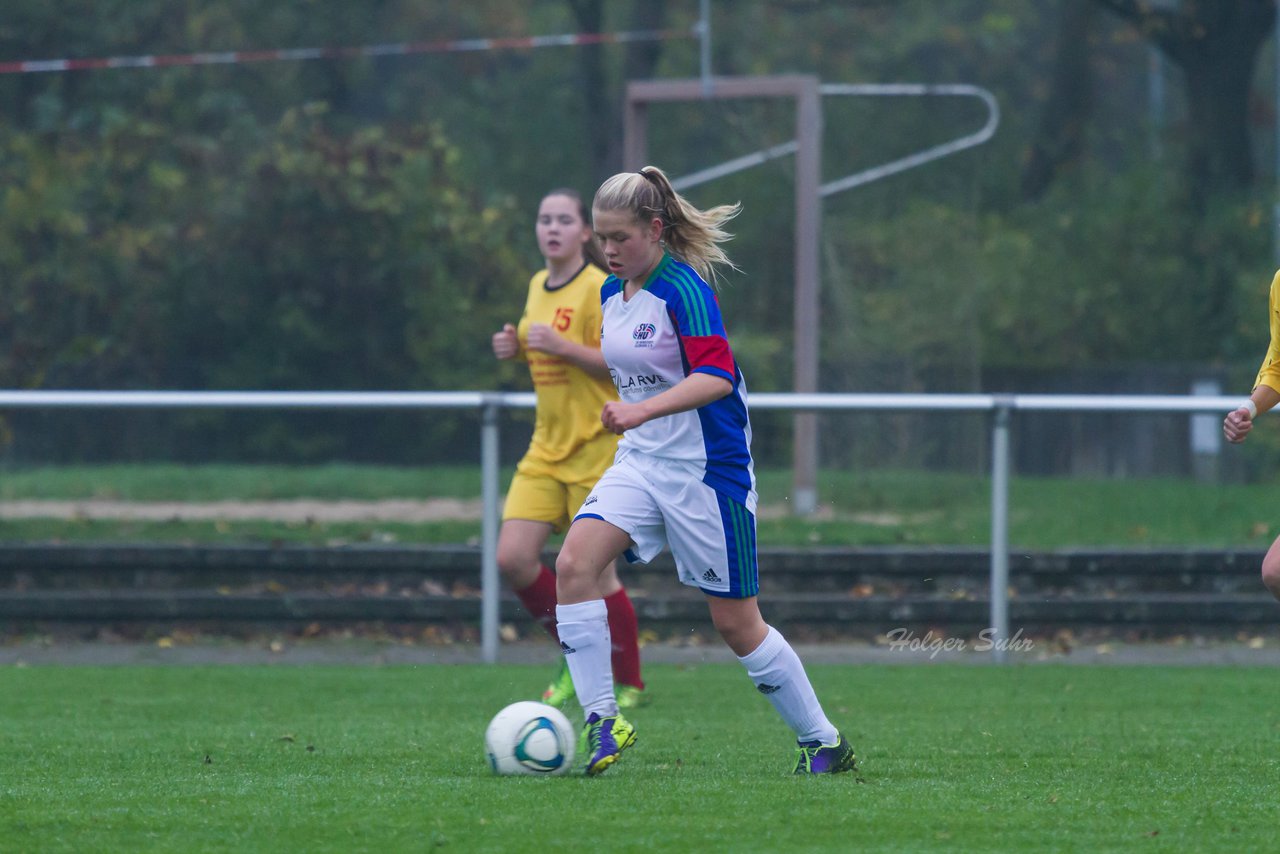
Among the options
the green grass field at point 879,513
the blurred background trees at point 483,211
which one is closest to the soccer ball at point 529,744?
the green grass field at point 879,513

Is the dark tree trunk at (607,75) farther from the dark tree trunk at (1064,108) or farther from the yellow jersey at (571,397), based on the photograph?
the yellow jersey at (571,397)

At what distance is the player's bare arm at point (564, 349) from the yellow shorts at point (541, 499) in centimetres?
54

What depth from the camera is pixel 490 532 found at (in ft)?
31.6

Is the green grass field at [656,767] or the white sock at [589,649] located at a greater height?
the white sock at [589,649]

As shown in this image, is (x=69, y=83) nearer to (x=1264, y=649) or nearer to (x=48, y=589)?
(x=48, y=589)

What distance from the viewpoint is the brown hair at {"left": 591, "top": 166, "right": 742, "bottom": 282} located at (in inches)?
207

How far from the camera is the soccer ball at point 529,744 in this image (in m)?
5.34

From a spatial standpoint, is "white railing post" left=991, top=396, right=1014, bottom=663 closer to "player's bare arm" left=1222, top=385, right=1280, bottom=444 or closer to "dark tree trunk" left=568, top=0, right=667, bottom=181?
"player's bare arm" left=1222, top=385, right=1280, bottom=444

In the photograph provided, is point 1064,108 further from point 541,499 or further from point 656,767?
point 656,767

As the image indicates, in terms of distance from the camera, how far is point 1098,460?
1315 centimetres

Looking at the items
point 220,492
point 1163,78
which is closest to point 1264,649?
point 220,492

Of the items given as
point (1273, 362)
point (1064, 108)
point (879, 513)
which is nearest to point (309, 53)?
point (879, 513)

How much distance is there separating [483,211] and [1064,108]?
9.37 m

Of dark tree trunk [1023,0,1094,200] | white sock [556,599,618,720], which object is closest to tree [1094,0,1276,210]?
dark tree trunk [1023,0,1094,200]
